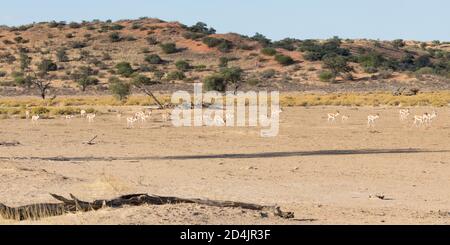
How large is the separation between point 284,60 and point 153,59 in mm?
14040

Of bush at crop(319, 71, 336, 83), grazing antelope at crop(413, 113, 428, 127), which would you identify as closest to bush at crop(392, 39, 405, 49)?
bush at crop(319, 71, 336, 83)

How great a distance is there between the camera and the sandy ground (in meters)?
12.8

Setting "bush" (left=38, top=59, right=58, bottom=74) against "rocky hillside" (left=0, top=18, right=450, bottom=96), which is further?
"bush" (left=38, top=59, right=58, bottom=74)

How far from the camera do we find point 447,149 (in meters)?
25.8

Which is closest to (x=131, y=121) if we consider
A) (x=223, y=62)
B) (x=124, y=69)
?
(x=124, y=69)

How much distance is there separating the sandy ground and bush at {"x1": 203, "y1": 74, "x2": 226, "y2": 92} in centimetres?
2937

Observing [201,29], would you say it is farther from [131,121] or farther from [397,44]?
[131,121]

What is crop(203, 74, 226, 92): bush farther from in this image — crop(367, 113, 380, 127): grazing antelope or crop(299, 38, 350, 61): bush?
crop(299, 38, 350, 61): bush

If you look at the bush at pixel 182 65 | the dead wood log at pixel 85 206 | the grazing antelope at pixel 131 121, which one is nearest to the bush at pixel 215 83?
the bush at pixel 182 65

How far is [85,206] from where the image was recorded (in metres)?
12.2

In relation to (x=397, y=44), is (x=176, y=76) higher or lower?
lower

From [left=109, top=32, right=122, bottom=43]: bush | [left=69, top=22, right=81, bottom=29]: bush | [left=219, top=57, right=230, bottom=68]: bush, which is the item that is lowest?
[left=219, top=57, right=230, bottom=68]: bush
